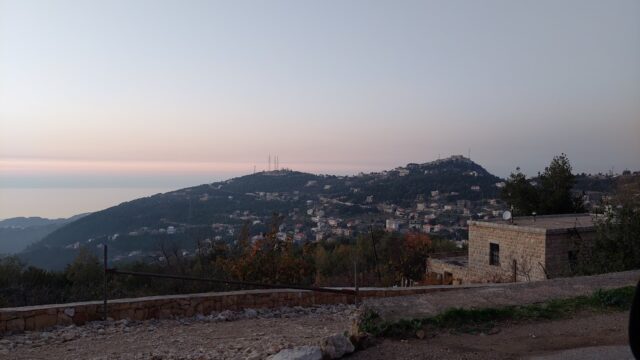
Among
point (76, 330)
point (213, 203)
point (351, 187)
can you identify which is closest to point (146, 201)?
point (213, 203)

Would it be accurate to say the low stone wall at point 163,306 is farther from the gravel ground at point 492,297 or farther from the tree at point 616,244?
the tree at point 616,244

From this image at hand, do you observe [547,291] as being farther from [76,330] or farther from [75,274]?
[75,274]

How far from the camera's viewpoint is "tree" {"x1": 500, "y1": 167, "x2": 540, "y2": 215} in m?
→ 26.8

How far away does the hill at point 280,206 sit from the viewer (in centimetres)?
2067

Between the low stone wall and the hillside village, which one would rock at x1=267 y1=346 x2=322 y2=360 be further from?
the hillside village

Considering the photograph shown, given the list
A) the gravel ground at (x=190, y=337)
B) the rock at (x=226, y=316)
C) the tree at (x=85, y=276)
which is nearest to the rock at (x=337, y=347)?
the gravel ground at (x=190, y=337)

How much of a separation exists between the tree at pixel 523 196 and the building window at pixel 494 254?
7832mm

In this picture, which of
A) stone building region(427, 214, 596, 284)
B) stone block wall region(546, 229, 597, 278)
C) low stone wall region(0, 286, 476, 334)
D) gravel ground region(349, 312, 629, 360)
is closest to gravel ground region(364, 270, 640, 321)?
gravel ground region(349, 312, 629, 360)

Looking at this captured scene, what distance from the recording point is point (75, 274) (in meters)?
12.0

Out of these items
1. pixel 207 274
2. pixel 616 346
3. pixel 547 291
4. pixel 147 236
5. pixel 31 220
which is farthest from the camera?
pixel 31 220

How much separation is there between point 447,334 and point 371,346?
828 mm

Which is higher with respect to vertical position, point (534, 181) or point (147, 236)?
point (534, 181)

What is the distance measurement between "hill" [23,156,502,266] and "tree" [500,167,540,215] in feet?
20.8

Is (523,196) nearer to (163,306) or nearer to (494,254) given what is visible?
(494,254)
